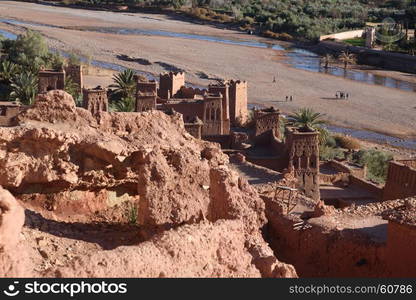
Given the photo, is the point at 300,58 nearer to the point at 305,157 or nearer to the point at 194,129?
the point at 194,129

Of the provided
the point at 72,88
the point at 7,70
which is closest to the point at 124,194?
the point at 72,88

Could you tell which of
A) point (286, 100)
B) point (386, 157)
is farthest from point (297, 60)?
point (386, 157)

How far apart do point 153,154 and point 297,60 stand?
51946 mm

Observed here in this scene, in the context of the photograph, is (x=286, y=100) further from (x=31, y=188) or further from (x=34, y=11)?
(x=34, y=11)

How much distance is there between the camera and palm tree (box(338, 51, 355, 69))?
59.0 meters

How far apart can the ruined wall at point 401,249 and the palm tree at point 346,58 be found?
50109 mm

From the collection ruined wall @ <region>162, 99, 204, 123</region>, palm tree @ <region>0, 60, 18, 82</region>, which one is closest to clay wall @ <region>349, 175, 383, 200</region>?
ruined wall @ <region>162, 99, 204, 123</region>

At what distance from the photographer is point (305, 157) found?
18938mm

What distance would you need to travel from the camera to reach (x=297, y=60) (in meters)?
59.2

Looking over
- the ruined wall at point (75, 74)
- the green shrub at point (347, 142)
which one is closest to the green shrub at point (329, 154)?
the green shrub at point (347, 142)

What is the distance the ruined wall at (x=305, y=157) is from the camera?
1883 cm

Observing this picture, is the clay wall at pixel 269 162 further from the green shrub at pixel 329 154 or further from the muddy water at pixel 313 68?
the muddy water at pixel 313 68

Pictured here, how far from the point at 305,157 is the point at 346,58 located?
4177cm

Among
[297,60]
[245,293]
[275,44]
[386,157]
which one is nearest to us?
[245,293]
